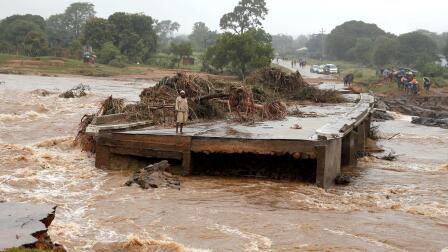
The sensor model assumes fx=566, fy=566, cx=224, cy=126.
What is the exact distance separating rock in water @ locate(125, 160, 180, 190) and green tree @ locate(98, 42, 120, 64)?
161 ft

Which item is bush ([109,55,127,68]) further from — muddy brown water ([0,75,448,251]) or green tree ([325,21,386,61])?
green tree ([325,21,386,61])

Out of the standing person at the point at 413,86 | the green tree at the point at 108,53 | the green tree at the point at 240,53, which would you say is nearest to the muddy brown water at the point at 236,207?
the standing person at the point at 413,86

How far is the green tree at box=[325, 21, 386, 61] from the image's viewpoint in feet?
303

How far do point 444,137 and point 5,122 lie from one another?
54.6 ft

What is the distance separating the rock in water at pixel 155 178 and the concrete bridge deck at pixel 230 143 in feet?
1.28

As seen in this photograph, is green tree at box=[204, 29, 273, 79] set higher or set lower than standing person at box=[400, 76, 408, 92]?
higher

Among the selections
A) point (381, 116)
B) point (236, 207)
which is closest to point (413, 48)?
point (381, 116)

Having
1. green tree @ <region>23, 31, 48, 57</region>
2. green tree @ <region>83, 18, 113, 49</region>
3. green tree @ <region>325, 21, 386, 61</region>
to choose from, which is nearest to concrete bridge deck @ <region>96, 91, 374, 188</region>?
green tree @ <region>83, 18, 113, 49</region>

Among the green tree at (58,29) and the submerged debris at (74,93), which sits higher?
the green tree at (58,29)

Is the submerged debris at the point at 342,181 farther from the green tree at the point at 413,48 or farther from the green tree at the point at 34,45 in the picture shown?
the green tree at the point at 413,48

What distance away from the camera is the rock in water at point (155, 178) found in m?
10.8

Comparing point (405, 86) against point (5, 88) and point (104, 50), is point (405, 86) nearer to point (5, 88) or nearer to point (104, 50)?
point (5, 88)

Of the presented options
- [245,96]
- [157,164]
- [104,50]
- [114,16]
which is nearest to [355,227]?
[157,164]

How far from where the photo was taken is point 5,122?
2012cm
